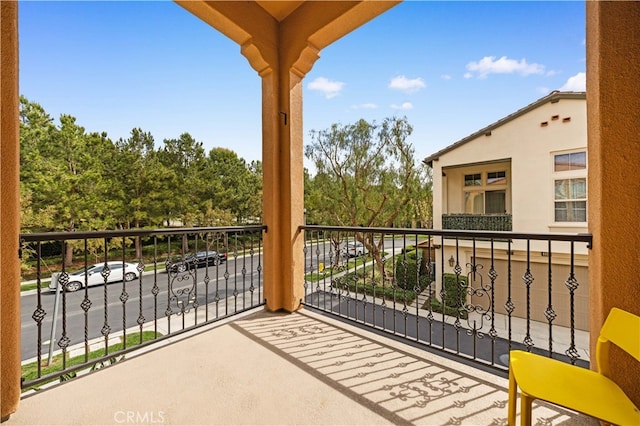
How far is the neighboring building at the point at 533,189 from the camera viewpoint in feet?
20.1

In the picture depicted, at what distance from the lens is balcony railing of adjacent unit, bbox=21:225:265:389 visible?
155 centimetres

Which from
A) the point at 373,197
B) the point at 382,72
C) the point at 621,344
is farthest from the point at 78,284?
the point at 382,72

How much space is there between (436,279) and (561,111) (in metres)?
5.65

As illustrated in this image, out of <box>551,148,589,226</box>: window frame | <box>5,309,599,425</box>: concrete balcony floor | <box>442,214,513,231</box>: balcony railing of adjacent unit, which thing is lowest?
<box>5,309,599,425</box>: concrete balcony floor

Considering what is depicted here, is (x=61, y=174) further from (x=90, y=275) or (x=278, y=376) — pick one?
(x=278, y=376)

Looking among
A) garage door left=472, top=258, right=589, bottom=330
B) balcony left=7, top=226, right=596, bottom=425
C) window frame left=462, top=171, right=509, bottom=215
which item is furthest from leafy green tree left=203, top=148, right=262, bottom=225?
balcony left=7, top=226, right=596, bottom=425

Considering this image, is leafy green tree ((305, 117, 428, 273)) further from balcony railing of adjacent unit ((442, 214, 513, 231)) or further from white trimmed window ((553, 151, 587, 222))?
white trimmed window ((553, 151, 587, 222))

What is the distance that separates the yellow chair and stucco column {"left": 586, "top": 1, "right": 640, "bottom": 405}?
21 centimetres

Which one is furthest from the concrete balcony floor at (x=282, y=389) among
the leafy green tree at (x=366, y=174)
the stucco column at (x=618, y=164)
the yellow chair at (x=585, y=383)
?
the leafy green tree at (x=366, y=174)

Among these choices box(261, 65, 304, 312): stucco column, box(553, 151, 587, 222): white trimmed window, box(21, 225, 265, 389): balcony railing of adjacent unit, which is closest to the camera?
box(21, 225, 265, 389): balcony railing of adjacent unit

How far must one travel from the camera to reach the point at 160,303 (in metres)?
9.00

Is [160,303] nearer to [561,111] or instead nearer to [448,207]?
[448,207]

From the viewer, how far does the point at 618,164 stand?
1146 millimetres

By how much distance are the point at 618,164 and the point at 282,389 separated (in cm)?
202
